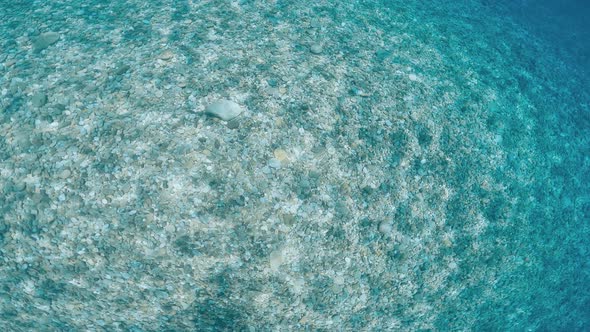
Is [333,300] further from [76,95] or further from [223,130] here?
[76,95]

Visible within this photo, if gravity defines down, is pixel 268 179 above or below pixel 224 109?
below

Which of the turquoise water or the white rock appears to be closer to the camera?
the turquoise water

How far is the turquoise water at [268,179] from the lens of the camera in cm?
159

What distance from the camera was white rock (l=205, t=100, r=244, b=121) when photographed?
177 cm

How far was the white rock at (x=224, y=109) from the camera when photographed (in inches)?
69.6

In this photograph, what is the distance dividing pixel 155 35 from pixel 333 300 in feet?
6.08

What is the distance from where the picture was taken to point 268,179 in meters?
1.71

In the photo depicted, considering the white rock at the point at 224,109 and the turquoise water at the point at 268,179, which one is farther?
the white rock at the point at 224,109

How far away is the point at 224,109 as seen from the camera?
5.86 ft

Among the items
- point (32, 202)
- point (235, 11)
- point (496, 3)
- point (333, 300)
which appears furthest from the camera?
point (496, 3)

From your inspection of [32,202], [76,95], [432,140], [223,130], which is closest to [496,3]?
[432,140]

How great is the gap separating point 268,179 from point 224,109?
45cm

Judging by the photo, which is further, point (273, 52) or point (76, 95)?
point (273, 52)

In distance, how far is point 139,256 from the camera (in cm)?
158
